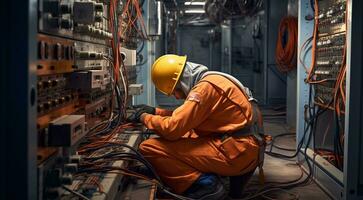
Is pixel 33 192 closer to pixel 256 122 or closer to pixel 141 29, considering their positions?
pixel 256 122

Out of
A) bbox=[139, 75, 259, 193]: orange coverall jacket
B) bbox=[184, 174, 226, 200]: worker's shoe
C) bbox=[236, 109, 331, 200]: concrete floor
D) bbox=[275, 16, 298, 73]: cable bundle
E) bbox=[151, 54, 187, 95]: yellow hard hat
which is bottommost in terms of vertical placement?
bbox=[236, 109, 331, 200]: concrete floor

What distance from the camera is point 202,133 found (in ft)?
10.1

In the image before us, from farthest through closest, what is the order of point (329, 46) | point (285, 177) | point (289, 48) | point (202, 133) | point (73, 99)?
point (289, 48) → point (285, 177) → point (329, 46) → point (202, 133) → point (73, 99)

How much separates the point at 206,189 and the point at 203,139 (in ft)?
1.15

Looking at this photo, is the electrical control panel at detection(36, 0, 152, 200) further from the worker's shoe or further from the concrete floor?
the concrete floor

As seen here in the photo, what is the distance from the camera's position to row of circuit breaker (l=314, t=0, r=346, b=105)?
3.15 m

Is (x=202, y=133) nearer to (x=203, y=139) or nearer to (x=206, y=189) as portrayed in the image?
(x=203, y=139)

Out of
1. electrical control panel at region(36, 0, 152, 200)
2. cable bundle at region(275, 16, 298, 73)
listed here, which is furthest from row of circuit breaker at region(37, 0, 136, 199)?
cable bundle at region(275, 16, 298, 73)

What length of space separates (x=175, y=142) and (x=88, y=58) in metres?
1.12

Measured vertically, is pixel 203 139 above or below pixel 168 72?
below

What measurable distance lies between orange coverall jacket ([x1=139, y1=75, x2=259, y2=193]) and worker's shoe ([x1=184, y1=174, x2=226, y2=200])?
4 cm

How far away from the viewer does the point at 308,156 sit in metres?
3.83

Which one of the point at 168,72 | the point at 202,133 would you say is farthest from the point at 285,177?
the point at 168,72
